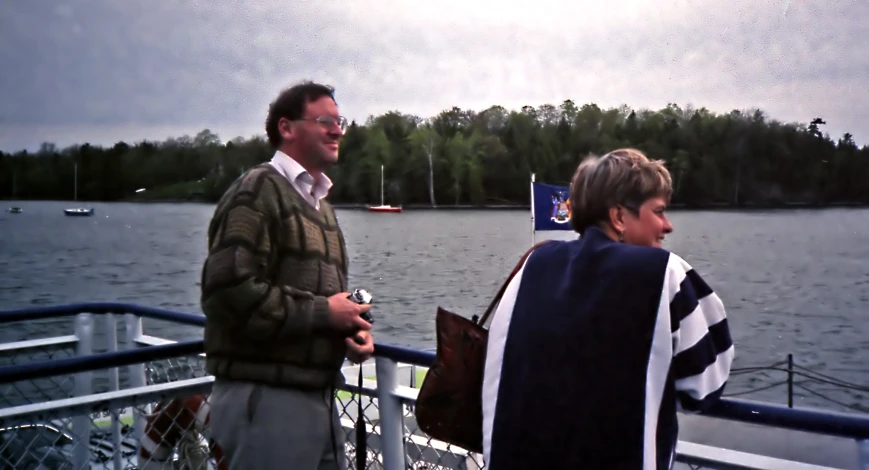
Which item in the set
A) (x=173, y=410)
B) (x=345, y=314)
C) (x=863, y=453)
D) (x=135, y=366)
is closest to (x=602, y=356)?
(x=863, y=453)

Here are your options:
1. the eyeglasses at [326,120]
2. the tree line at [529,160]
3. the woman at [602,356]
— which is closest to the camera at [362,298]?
the eyeglasses at [326,120]

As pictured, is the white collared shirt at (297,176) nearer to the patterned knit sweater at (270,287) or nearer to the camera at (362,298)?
the patterned knit sweater at (270,287)

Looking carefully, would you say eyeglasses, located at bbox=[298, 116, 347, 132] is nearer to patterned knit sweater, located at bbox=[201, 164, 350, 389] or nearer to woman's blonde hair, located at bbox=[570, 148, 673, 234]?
patterned knit sweater, located at bbox=[201, 164, 350, 389]

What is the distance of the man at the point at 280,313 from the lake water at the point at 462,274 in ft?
58.0

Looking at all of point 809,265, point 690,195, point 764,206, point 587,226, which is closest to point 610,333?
point 587,226

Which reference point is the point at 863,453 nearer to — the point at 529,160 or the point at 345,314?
the point at 345,314

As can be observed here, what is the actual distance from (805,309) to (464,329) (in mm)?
60870

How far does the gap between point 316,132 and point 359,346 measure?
2.18 ft

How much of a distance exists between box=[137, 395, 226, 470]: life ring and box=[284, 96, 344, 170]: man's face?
0.97 m

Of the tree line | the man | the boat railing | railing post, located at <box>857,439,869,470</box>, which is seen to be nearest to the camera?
the man

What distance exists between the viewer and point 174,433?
300cm

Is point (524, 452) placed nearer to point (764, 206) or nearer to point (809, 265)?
point (809, 265)

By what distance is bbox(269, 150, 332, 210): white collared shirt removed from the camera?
2541 millimetres

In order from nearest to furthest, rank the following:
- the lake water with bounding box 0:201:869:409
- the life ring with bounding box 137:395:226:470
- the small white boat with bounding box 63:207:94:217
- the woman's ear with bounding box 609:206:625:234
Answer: the woman's ear with bounding box 609:206:625:234 → the life ring with bounding box 137:395:226:470 → the lake water with bounding box 0:201:869:409 → the small white boat with bounding box 63:207:94:217
